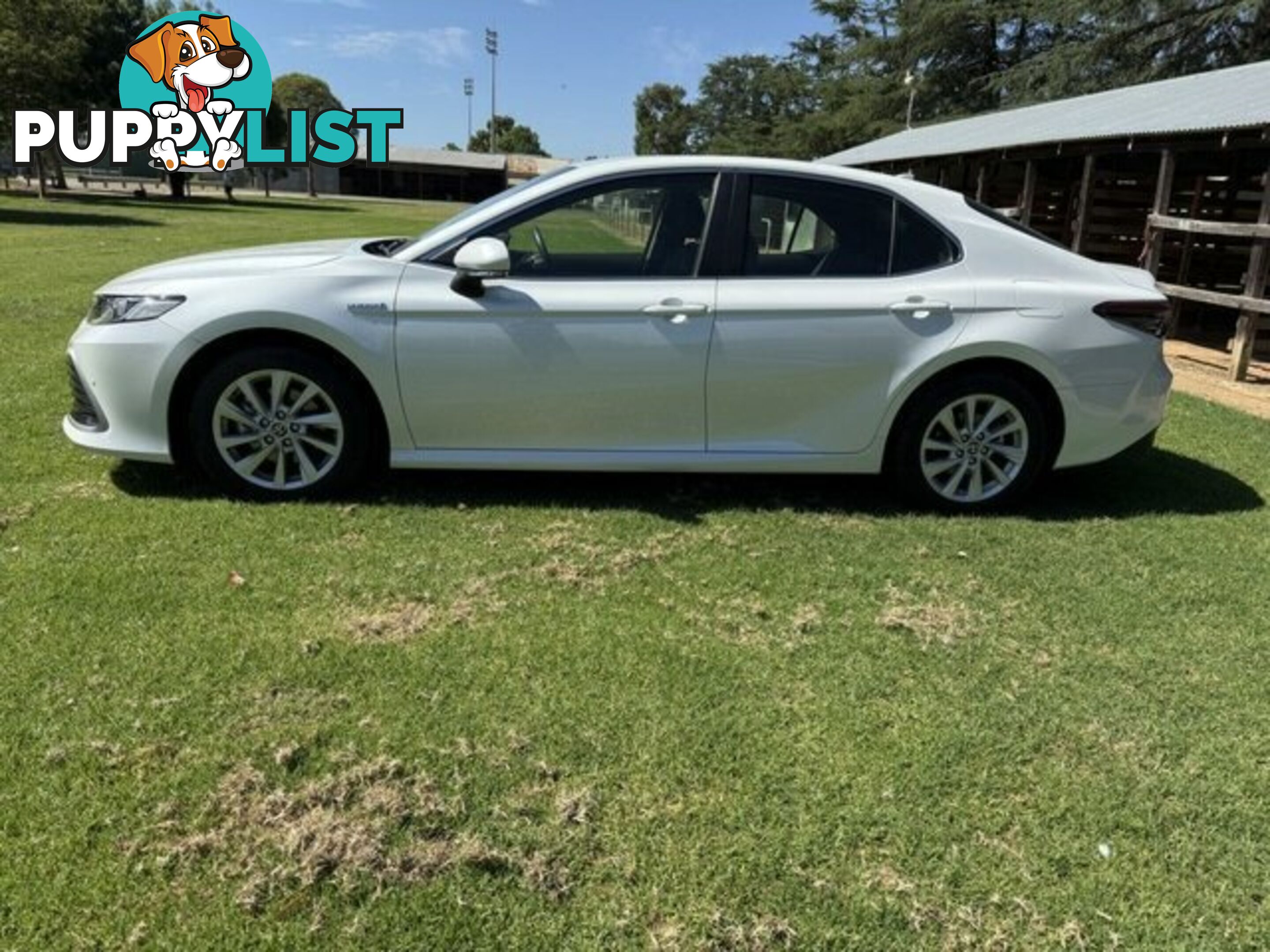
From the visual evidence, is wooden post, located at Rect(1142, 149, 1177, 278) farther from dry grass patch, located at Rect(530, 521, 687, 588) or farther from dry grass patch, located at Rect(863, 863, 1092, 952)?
dry grass patch, located at Rect(863, 863, 1092, 952)

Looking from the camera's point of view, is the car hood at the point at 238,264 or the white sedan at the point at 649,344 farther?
the car hood at the point at 238,264

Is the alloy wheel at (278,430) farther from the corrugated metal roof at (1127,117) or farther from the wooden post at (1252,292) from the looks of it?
the corrugated metal roof at (1127,117)

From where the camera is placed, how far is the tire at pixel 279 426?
170 inches

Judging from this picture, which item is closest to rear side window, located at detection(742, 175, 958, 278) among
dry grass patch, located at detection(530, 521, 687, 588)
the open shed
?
dry grass patch, located at detection(530, 521, 687, 588)

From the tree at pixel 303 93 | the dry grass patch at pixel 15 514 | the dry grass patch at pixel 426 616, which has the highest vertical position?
the tree at pixel 303 93

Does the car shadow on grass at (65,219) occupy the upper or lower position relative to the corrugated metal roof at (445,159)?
lower

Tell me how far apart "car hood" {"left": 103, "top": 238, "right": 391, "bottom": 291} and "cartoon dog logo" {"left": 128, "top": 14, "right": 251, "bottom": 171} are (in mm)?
40036

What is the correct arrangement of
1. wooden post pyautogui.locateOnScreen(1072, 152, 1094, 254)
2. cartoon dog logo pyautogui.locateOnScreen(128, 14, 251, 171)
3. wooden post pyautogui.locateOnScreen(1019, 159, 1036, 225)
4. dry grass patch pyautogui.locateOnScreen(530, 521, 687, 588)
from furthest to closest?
cartoon dog logo pyautogui.locateOnScreen(128, 14, 251, 171)
wooden post pyautogui.locateOnScreen(1019, 159, 1036, 225)
wooden post pyautogui.locateOnScreen(1072, 152, 1094, 254)
dry grass patch pyautogui.locateOnScreen(530, 521, 687, 588)

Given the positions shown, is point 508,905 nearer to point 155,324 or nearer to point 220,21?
point 155,324

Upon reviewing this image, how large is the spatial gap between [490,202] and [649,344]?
103cm

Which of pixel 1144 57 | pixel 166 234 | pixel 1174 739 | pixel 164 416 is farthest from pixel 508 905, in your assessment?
pixel 1144 57

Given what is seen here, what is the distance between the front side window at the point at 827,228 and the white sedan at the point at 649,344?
0.01 meters

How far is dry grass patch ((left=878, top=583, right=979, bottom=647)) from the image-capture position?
3559 millimetres

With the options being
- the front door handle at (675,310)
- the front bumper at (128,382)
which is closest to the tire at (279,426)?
the front bumper at (128,382)
